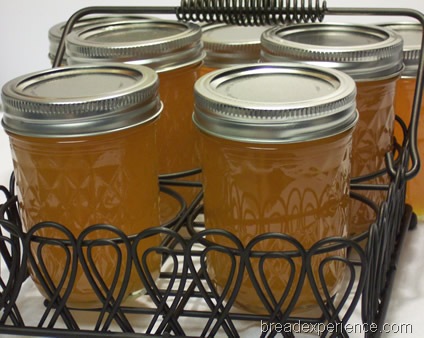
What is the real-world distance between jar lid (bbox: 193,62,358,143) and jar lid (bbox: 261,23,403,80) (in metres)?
0.03

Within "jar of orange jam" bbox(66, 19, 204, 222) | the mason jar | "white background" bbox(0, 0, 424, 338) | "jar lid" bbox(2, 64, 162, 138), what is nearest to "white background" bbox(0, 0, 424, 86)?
"white background" bbox(0, 0, 424, 338)

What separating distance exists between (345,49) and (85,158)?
0.66ft

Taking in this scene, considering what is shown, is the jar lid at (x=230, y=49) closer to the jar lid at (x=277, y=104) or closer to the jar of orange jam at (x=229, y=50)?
the jar of orange jam at (x=229, y=50)

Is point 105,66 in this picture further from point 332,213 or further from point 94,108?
point 332,213

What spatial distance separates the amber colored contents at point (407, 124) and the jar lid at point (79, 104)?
229mm

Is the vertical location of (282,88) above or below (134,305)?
above

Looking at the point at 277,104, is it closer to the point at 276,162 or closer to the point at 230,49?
the point at 276,162

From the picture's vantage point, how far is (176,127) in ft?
1.78

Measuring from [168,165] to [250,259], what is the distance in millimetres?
156

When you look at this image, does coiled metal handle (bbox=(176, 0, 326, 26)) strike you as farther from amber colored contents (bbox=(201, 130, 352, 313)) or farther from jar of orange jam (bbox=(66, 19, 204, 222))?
amber colored contents (bbox=(201, 130, 352, 313))

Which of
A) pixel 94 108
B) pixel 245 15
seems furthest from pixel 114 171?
pixel 245 15

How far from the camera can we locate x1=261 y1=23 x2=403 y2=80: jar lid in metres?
0.47

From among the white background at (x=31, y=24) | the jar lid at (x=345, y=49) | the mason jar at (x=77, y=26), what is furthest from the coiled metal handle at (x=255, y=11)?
the white background at (x=31, y=24)

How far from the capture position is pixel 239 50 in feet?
1.89
